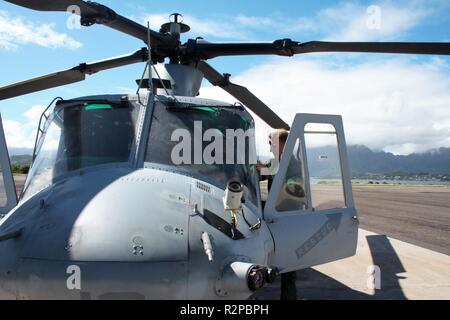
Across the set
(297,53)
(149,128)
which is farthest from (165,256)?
(297,53)

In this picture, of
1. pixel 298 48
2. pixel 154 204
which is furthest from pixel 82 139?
pixel 298 48

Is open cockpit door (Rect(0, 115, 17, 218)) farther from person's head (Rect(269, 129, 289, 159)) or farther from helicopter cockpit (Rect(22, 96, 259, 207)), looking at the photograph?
person's head (Rect(269, 129, 289, 159))

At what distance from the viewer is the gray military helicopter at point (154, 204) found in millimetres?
2994

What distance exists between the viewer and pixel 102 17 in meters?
5.63

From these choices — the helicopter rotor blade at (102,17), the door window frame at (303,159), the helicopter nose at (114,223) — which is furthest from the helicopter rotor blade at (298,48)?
the helicopter nose at (114,223)

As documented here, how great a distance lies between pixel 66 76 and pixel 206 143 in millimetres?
3685

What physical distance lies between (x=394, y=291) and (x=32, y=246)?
5.35m

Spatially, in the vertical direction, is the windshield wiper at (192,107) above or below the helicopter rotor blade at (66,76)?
below

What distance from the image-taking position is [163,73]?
6582mm

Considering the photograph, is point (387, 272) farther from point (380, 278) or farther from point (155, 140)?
point (155, 140)

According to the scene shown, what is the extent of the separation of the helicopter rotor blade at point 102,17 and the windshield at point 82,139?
1.13m

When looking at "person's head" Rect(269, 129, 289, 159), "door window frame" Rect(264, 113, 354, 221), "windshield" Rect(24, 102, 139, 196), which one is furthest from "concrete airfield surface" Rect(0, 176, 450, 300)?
"windshield" Rect(24, 102, 139, 196)
